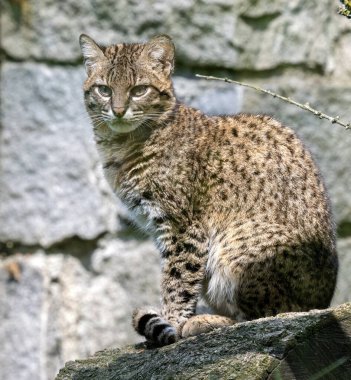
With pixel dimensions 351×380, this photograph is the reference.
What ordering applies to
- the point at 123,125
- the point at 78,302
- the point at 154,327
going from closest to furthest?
1. the point at 154,327
2. the point at 123,125
3. the point at 78,302

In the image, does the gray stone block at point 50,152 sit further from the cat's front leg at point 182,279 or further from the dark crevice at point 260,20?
the cat's front leg at point 182,279

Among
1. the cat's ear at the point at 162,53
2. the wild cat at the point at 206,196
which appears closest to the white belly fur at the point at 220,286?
the wild cat at the point at 206,196

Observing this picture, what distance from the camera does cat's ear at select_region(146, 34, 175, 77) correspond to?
557cm

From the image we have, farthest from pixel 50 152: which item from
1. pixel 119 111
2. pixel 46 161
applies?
pixel 119 111

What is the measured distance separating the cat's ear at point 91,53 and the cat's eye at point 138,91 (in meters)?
0.27

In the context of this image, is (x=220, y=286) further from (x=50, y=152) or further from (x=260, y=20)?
(x=260, y=20)

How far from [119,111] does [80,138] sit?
1552 millimetres

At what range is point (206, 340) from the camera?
411 centimetres

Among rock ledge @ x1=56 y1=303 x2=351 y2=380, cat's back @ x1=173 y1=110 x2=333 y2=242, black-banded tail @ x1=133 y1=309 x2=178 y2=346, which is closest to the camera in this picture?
rock ledge @ x1=56 y1=303 x2=351 y2=380

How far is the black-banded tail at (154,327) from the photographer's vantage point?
4.61 meters

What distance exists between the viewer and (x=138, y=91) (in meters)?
5.48

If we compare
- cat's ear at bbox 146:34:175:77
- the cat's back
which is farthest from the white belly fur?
cat's ear at bbox 146:34:175:77

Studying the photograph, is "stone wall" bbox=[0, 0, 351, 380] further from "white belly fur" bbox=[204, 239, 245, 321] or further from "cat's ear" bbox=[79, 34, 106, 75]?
"white belly fur" bbox=[204, 239, 245, 321]

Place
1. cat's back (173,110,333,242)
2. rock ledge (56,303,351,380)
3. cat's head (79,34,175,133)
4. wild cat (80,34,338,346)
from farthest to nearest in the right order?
cat's head (79,34,175,133)
cat's back (173,110,333,242)
wild cat (80,34,338,346)
rock ledge (56,303,351,380)
